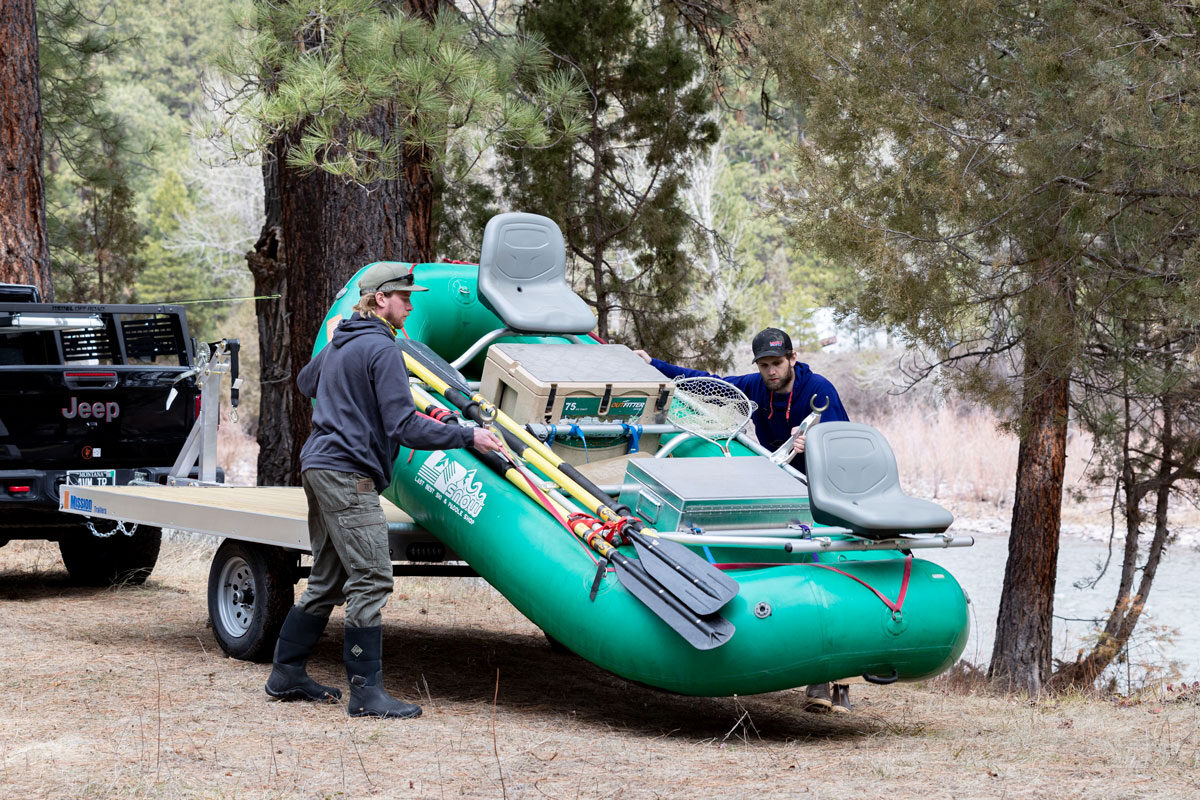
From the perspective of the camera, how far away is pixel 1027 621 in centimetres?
1152

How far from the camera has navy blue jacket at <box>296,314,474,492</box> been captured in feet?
17.8

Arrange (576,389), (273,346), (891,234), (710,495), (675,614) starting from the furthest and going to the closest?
1. (273,346)
2. (891,234)
3. (576,389)
4. (710,495)
5. (675,614)

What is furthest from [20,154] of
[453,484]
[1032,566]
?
[1032,566]

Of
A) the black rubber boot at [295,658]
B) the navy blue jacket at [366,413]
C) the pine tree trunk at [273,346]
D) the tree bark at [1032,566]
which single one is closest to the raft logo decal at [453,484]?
the navy blue jacket at [366,413]

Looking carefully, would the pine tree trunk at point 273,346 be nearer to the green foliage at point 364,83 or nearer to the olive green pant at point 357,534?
the green foliage at point 364,83

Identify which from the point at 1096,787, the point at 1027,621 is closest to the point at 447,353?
the point at 1096,787

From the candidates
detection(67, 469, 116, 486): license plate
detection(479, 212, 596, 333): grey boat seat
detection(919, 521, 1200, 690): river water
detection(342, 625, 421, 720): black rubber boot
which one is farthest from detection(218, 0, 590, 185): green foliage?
detection(919, 521, 1200, 690): river water

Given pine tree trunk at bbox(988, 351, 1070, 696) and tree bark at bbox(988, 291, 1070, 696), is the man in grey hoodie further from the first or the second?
pine tree trunk at bbox(988, 351, 1070, 696)

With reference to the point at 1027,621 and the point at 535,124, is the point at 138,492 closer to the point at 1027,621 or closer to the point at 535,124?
the point at 535,124

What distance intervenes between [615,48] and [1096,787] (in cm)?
884

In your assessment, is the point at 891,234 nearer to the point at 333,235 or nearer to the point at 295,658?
the point at 333,235

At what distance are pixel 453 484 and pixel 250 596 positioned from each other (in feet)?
4.93

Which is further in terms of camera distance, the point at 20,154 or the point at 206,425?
the point at 20,154

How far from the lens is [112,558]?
31.3 feet
